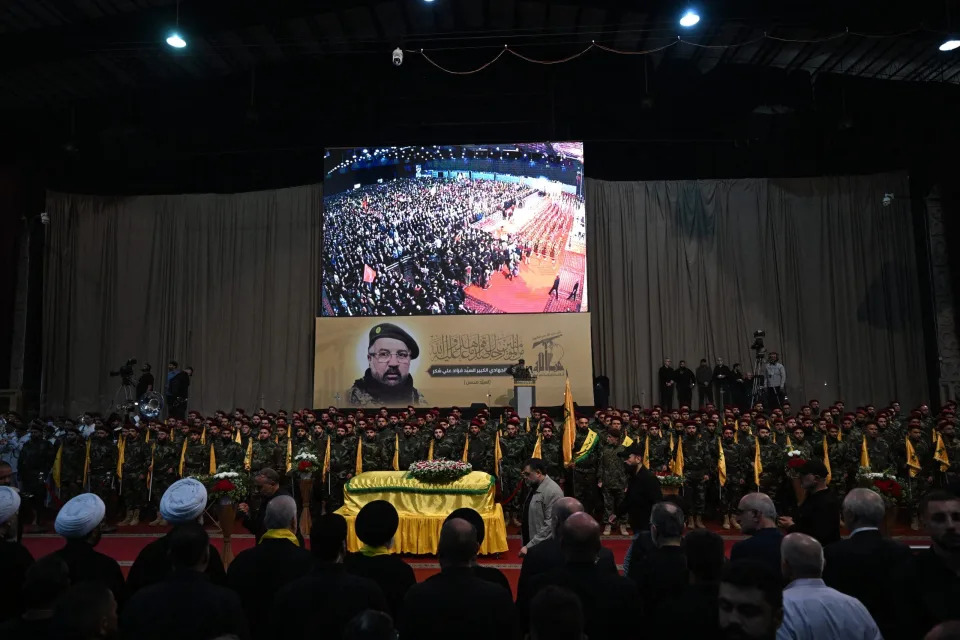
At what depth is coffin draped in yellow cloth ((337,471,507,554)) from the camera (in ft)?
Result: 27.5

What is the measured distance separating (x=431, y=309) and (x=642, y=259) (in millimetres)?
6618

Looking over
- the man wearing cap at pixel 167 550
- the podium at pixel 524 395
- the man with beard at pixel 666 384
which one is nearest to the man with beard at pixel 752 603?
the man wearing cap at pixel 167 550

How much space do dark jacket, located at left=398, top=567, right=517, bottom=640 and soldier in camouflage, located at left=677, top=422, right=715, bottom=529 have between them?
854 centimetres

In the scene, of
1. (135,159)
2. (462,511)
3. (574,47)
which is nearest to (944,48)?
(574,47)

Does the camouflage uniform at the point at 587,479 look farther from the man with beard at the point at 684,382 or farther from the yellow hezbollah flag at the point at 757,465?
the man with beard at the point at 684,382

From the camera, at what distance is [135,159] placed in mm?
20188

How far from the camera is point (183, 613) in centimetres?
266

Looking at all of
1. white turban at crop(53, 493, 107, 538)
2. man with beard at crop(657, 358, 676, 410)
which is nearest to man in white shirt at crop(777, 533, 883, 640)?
white turban at crop(53, 493, 107, 538)

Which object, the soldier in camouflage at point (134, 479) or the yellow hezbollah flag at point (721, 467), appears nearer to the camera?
the yellow hezbollah flag at point (721, 467)

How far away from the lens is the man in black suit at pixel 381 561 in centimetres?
320

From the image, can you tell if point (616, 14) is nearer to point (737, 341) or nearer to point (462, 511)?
point (737, 341)

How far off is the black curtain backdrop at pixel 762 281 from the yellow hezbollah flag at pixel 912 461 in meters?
9.67

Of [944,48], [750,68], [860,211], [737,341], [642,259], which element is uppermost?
[750,68]

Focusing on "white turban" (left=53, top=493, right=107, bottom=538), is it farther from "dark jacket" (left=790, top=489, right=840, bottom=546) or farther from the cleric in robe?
the cleric in robe
